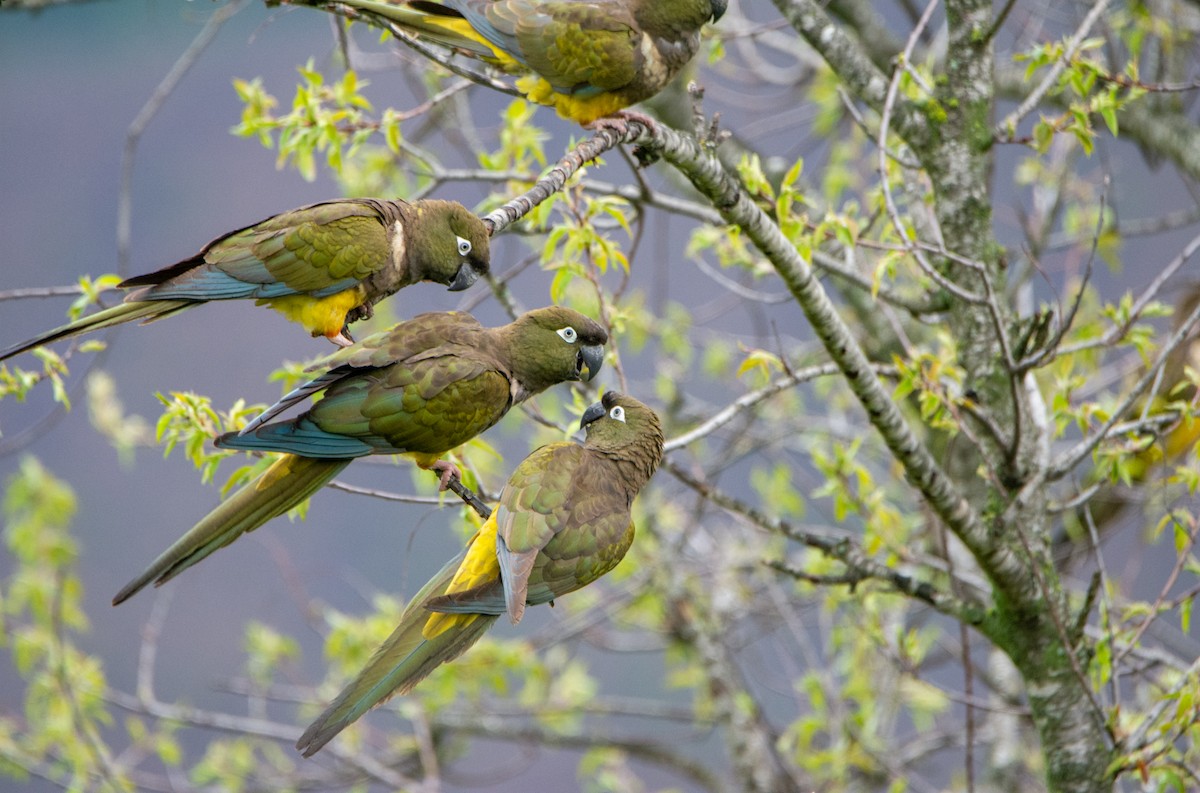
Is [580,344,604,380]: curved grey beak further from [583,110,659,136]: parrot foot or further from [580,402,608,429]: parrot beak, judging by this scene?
[583,110,659,136]: parrot foot

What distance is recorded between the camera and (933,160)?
11.6ft

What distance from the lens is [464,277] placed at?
109 inches

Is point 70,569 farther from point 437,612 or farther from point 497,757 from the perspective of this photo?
point 437,612

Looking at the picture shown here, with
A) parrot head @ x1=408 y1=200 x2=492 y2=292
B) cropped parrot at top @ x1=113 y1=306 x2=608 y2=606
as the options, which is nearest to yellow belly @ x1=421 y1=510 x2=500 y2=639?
cropped parrot at top @ x1=113 y1=306 x2=608 y2=606

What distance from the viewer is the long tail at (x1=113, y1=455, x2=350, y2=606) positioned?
6.39ft

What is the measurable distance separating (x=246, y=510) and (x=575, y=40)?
164cm

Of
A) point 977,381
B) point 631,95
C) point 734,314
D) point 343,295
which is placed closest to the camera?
point 343,295

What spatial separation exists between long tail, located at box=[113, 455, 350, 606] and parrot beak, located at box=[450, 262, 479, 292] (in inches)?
25.4

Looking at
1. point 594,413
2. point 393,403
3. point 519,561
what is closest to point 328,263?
point 393,403

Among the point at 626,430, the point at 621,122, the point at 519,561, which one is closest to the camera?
the point at 519,561

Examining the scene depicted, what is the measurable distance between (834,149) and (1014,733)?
3089 mm

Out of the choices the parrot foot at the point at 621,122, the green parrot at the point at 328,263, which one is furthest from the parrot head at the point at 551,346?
the parrot foot at the point at 621,122

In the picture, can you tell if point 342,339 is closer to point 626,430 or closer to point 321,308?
point 321,308

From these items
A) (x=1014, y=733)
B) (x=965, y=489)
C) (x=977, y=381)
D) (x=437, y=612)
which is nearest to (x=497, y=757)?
(x=1014, y=733)
